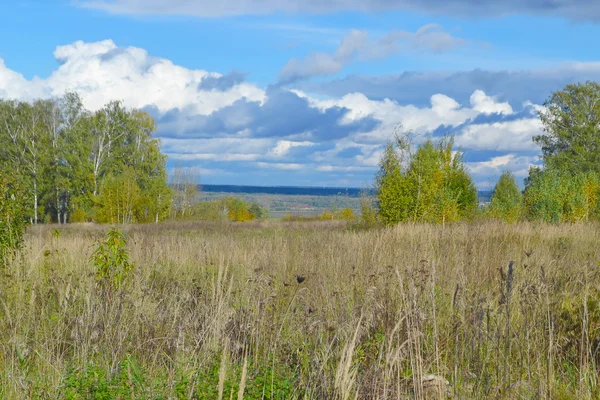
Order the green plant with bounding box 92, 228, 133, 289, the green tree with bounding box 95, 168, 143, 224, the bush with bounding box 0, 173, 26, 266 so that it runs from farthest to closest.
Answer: the green tree with bounding box 95, 168, 143, 224
the bush with bounding box 0, 173, 26, 266
the green plant with bounding box 92, 228, 133, 289

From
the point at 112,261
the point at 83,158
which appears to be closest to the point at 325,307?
the point at 112,261

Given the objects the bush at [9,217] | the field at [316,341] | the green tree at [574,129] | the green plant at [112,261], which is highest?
the green tree at [574,129]

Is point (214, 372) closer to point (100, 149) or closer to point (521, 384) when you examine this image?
point (521, 384)

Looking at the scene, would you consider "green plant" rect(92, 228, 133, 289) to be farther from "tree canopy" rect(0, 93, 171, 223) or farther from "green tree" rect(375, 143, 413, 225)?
"tree canopy" rect(0, 93, 171, 223)

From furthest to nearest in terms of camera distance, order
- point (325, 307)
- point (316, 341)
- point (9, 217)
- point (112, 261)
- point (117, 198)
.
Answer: point (117, 198)
point (9, 217)
point (112, 261)
point (325, 307)
point (316, 341)

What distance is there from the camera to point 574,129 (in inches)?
1524

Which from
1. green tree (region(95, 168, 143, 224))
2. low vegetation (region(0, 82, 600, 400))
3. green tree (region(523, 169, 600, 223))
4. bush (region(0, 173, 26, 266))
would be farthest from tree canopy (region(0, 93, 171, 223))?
bush (region(0, 173, 26, 266))

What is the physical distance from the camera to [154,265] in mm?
9289

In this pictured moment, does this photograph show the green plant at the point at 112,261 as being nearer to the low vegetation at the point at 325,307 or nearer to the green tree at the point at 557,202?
the low vegetation at the point at 325,307

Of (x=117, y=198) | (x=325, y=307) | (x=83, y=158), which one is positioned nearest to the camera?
(x=325, y=307)

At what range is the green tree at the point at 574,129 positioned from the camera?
124 feet

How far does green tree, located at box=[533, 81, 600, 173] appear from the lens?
3766cm

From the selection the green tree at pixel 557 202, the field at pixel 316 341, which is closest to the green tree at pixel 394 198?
the green tree at pixel 557 202

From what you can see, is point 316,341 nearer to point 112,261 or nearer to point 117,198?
point 112,261
